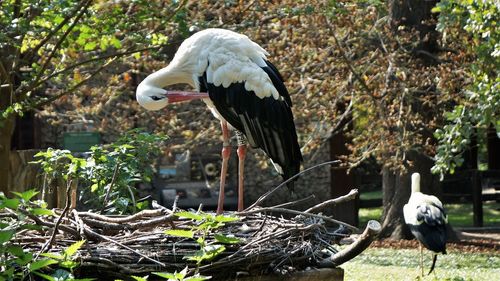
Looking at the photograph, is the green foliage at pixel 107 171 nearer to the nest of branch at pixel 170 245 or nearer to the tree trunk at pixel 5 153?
the nest of branch at pixel 170 245

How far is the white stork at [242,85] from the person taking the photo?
6.41m

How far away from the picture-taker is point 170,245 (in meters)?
3.87

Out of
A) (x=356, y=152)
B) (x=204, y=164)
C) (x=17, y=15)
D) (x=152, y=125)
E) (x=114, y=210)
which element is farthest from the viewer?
(x=204, y=164)

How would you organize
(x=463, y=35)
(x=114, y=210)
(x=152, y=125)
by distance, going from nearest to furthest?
(x=114, y=210) → (x=463, y=35) → (x=152, y=125)

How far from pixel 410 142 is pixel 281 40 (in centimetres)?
223

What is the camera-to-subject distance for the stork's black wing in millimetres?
6441

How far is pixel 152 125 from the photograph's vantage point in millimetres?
17078

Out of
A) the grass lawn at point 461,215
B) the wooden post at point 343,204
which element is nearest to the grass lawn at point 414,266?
the wooden post at point 343,204

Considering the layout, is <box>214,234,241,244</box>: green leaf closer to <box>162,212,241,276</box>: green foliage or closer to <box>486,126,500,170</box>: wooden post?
<box>162,212,241,276</box>: green foliage

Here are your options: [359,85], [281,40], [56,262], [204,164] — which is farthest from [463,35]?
[56,262]

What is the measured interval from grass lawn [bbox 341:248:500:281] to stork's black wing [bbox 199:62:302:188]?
405 centimetres

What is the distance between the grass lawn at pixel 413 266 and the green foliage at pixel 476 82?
1.25 m

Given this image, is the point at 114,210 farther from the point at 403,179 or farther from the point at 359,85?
the point at 403,179

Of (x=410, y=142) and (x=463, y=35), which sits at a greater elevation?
(x=463, y=35)
